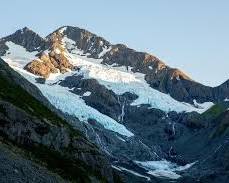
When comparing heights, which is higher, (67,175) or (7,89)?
(7,89)

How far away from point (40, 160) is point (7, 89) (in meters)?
38.2

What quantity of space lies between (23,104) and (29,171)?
45340 mm

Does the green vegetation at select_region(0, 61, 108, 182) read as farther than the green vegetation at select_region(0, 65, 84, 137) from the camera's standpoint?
No

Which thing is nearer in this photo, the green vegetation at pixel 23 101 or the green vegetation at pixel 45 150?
the green vegetation at pixel 45 150

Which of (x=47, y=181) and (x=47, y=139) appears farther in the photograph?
(x=47, y=139)

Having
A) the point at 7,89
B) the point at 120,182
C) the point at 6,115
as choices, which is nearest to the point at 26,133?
the point at 6,115

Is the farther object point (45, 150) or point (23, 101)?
point (23, 101)

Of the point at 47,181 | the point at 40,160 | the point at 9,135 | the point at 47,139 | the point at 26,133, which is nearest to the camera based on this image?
the point at 47,181

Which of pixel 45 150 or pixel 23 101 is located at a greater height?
pixel 23 101

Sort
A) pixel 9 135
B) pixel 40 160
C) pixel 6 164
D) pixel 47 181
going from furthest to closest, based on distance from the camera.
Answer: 1. pixel 9 135
2. pixel 40 160
3. pixel 47 181
4. pixel 6 164

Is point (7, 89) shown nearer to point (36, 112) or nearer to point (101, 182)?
point (36, 112)

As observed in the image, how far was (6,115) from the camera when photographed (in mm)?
94250

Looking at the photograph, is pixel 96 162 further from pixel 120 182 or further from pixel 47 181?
pixel 47 181

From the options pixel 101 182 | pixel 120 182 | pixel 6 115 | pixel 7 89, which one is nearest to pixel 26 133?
pixel 6 115
